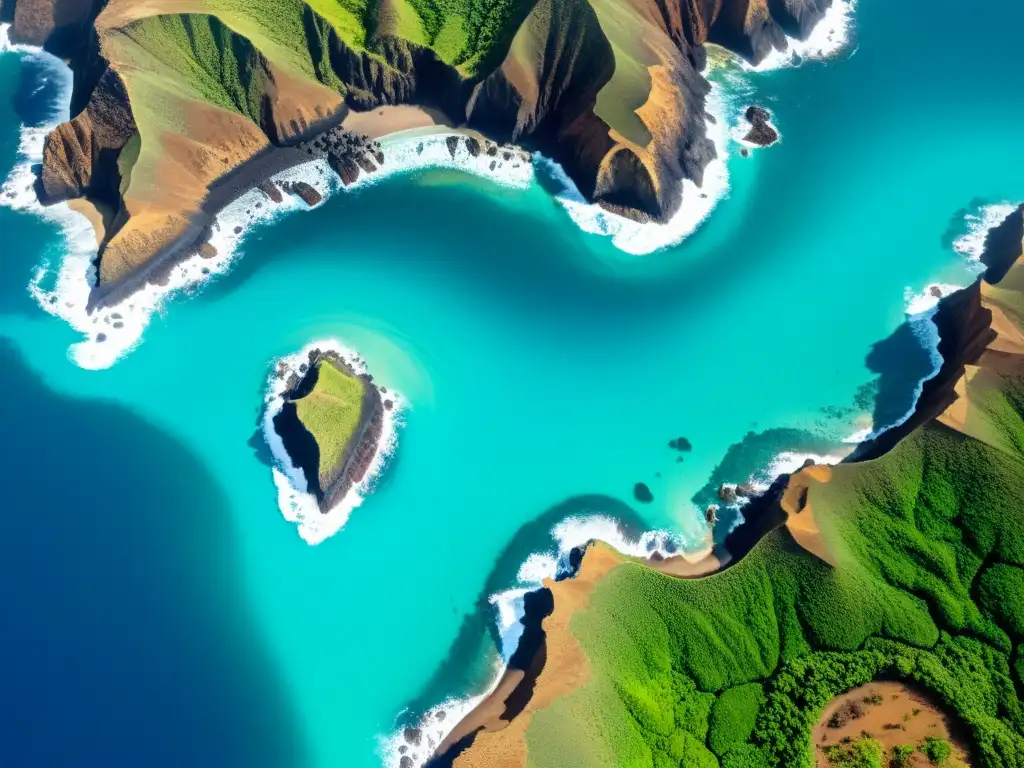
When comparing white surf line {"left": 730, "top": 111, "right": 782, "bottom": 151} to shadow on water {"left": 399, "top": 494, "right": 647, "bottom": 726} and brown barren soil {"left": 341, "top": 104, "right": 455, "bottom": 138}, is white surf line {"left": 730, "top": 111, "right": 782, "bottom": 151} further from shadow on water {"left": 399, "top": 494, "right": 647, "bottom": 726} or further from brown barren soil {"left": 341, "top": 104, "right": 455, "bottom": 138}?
shadow on water {"left": 399, "top": 494, "right": 647, "bottom": 726}

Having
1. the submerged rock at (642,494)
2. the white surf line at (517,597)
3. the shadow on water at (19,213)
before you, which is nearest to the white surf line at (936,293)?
the submerged rock at (642,494)

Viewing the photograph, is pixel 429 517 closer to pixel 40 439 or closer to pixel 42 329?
pixel 40 439

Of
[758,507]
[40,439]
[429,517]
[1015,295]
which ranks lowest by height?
[40,439]

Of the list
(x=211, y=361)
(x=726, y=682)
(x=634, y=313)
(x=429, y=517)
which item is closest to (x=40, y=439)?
(x=211, y=361)

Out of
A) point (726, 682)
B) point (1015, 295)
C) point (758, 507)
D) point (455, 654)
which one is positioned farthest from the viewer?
point (1015, 295)


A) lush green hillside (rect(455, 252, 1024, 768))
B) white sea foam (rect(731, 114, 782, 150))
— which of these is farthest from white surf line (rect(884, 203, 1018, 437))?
white sea foam (rect(731, 114, 782, 150))

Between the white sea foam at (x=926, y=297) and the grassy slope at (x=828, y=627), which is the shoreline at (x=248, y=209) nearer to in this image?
the white sea foam at (x=926, y=297)
